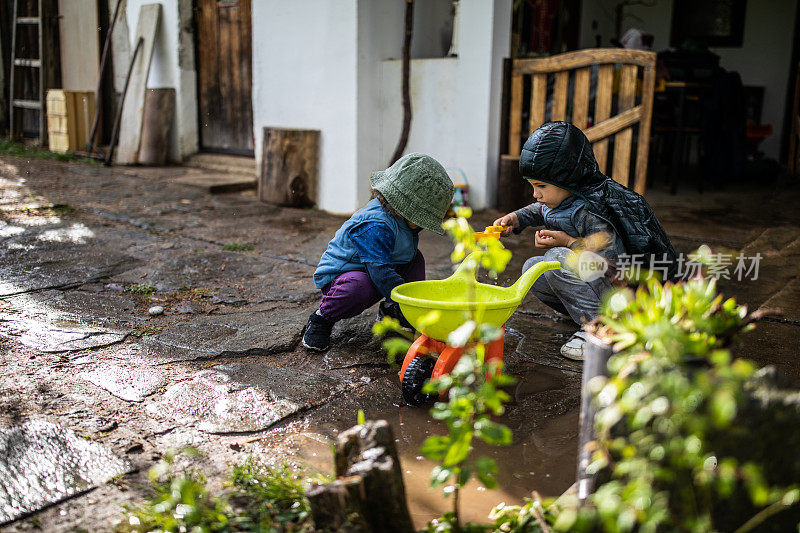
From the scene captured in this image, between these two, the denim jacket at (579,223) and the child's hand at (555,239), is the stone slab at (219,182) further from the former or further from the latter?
the child's hand at (555,239)

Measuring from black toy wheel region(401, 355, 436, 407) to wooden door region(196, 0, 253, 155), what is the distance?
5.61m

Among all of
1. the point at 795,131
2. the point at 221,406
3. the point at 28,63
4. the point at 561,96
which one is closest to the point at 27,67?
the point at 28,63

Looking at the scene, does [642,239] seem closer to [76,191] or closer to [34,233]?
[34,233]

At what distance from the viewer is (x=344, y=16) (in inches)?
225

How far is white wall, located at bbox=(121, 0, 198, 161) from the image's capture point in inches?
304

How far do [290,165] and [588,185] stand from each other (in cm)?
359

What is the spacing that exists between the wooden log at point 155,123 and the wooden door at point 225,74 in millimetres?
370

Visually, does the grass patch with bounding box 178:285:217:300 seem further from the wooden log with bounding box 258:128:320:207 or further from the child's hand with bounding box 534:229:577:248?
the wooden log with bounding box 258:128:320:207

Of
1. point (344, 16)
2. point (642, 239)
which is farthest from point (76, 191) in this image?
point (642, 239)

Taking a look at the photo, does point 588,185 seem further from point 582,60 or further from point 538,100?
point 538,100

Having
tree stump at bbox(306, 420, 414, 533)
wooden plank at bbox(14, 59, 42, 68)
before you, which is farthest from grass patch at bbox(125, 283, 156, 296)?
wooden plank at bbox(14, 59, 42, 68)

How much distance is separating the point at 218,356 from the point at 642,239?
189 centimetres

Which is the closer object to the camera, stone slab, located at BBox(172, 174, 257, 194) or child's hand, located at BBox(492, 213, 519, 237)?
child's hand, located at BBox(492, 213, 519, 237)

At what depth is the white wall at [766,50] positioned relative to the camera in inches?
348
